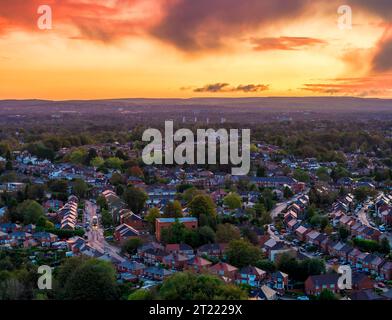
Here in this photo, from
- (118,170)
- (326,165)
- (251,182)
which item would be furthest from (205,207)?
(326,165)

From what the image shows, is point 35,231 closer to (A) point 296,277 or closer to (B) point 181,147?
(A) point 296,277

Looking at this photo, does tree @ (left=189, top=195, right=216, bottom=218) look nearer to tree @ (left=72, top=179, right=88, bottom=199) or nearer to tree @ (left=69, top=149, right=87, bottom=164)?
tree @ (left=72, top=179, right=88, bottom=199)

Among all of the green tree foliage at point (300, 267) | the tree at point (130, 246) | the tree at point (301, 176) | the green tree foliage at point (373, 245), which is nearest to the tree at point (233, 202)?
the green tree foliage at point (373, 245)

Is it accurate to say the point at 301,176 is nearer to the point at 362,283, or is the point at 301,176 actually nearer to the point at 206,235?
the point at 206,235

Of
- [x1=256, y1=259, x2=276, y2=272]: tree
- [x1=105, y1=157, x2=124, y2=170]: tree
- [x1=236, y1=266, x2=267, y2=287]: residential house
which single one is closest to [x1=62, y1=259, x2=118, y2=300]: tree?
[x1=236, y1=266, x2=267, y2=287]: residential house

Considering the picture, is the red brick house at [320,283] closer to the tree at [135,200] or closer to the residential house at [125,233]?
the residential house at [125,233]
